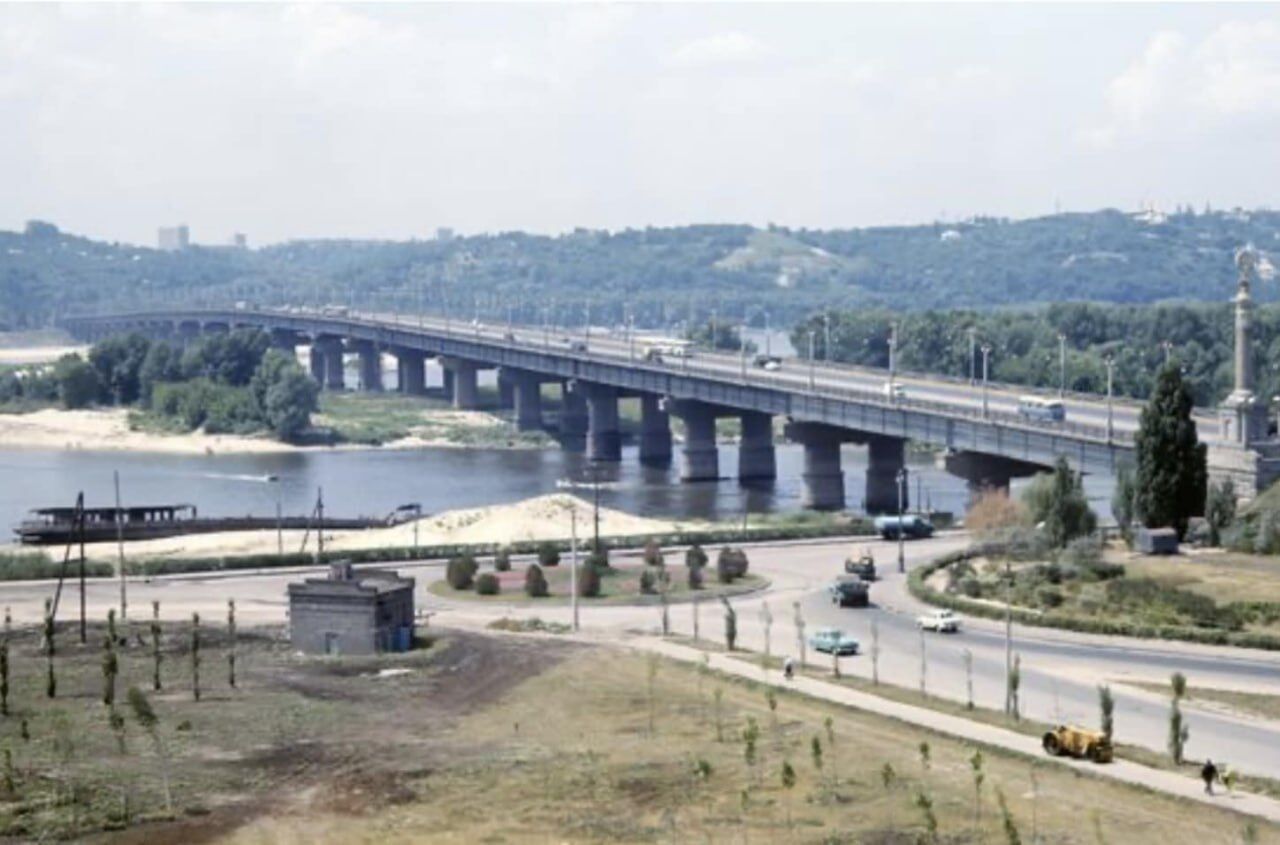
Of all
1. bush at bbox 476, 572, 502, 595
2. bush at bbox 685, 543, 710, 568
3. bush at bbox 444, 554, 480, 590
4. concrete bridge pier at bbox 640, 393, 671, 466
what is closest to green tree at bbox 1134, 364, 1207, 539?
bush at bbox 685, 543, 710, 568

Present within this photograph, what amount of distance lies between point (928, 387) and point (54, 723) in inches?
4129

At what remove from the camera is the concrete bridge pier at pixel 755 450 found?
6526 inches

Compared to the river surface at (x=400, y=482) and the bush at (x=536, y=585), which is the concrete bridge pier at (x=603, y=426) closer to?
the river surface at (x=400, y=482)

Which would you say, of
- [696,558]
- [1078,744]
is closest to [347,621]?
[696,558]

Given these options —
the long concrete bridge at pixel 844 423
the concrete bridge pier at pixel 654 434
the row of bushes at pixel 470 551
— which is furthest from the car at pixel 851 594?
the concrete bridge pier at pixel 654 434

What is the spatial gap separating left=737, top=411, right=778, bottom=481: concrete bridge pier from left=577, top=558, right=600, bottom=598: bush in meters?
71.9

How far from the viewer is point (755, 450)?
166500 millimetres

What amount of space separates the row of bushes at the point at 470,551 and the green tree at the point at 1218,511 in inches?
838

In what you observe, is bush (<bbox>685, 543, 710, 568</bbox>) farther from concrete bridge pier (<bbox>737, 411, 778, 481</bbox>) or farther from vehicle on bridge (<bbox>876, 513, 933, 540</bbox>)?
concrete bridge pier (<bbox>737, 411, 778, 481</bbox>)

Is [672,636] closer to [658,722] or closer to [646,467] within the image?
[658,722]

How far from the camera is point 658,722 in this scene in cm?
6600

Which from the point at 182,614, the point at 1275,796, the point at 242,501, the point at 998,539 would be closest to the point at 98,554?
the point at 182,614

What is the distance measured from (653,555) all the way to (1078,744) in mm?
45000

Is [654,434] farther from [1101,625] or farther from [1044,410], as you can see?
[1101,625]
